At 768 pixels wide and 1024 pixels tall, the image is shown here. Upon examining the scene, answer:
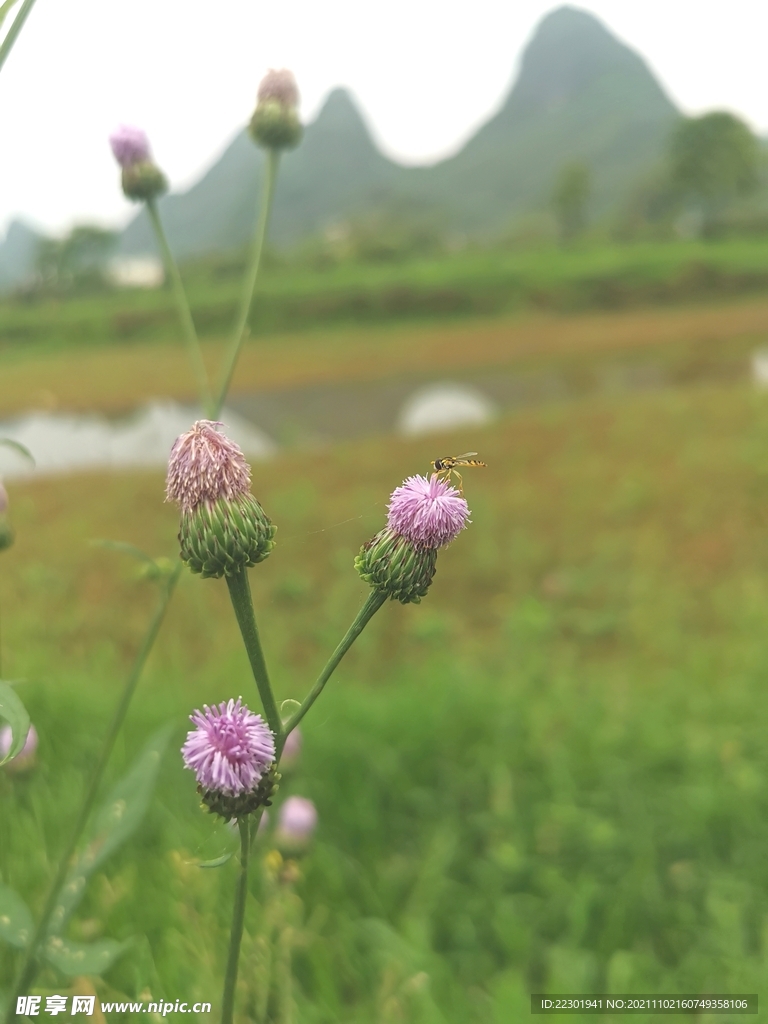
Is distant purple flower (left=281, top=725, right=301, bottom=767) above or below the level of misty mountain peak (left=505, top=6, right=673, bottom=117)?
below

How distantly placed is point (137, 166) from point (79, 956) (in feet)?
4.38

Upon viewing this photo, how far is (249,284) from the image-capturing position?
995 mm

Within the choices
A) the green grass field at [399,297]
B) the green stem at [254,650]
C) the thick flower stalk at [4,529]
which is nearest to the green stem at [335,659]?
the green stem at [254,650]

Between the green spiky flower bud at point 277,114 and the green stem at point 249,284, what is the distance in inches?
7.4

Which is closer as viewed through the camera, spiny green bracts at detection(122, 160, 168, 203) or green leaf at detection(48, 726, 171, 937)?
green leaf at detection(48, 726, 171, 937)

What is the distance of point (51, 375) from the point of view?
10.9 metres

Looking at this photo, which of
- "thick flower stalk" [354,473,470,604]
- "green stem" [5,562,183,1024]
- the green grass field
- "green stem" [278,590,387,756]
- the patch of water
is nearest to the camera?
"green stem" [278,590,387,756]

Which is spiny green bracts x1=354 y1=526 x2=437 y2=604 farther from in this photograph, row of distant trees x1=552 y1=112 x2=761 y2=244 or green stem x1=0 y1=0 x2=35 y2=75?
row of distant trees x1=552 y1=112 x2=761 y2=244

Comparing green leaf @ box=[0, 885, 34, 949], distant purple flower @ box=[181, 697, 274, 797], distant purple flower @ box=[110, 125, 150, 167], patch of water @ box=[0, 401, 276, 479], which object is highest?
patch of water @ box=[0, 401, 276, 479]

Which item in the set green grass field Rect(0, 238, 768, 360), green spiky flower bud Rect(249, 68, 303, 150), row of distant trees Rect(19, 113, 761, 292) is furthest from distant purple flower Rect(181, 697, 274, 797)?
row of distant trees Rect(19, 113, 761, 292)

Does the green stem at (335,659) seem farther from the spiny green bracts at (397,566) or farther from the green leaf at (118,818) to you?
the green leaf at (118,818)

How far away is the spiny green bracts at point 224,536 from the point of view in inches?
22.5

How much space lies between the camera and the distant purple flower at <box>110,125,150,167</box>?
4.65ft

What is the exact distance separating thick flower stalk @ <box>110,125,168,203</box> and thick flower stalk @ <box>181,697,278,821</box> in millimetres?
1156
